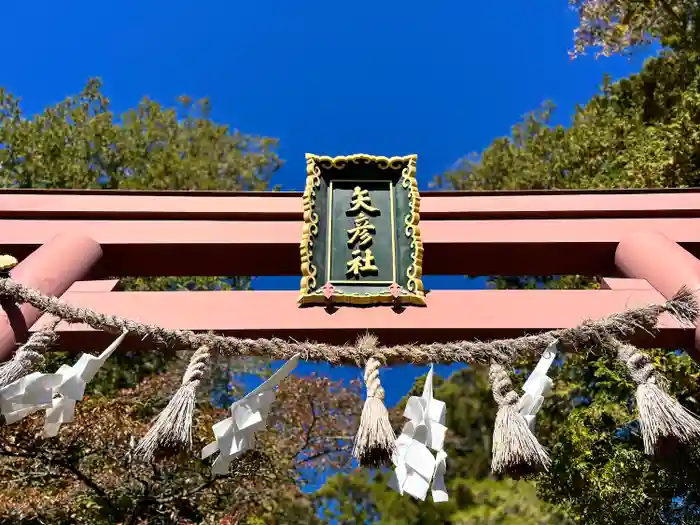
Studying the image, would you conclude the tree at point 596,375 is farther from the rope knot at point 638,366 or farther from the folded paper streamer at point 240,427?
the folded paper streamer at point 240,427

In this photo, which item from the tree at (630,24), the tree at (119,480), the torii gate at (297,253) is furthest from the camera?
the tree at (630,24)

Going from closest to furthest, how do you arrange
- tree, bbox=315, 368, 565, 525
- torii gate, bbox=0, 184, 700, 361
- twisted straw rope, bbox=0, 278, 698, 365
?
twisted straw rope, bbox=0, 278, 698, 365, torii gate, bbox=0, 184, 700, 361, tree, bbox=315, 368, 565, 525

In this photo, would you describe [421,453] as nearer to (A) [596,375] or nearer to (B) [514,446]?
(B) [514,446]

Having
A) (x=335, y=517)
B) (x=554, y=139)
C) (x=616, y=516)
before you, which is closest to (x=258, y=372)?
(x=335, y=517)

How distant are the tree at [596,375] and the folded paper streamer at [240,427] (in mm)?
1244

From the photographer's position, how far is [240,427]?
5.37 ft

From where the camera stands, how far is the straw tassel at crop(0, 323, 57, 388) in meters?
1.62

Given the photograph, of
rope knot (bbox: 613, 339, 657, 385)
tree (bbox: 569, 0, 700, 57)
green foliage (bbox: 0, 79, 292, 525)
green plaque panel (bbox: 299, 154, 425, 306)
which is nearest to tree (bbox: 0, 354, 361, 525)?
green foliage (bbox: 0, 79, 292, 525)

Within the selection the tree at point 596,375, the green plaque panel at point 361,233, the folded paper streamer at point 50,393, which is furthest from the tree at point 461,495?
the folded paper streamer at point 50,393

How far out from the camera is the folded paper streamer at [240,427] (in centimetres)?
163

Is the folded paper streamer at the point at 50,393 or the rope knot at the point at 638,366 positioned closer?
the folded paper streamer at the point at 50,393

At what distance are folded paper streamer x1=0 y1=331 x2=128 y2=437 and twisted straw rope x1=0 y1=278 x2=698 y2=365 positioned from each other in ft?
0.62

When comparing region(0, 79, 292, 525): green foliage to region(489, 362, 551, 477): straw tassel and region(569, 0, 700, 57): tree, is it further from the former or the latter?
region(569, 0, 700, 57): tree

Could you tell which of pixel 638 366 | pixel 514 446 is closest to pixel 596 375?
pixel 638 366
